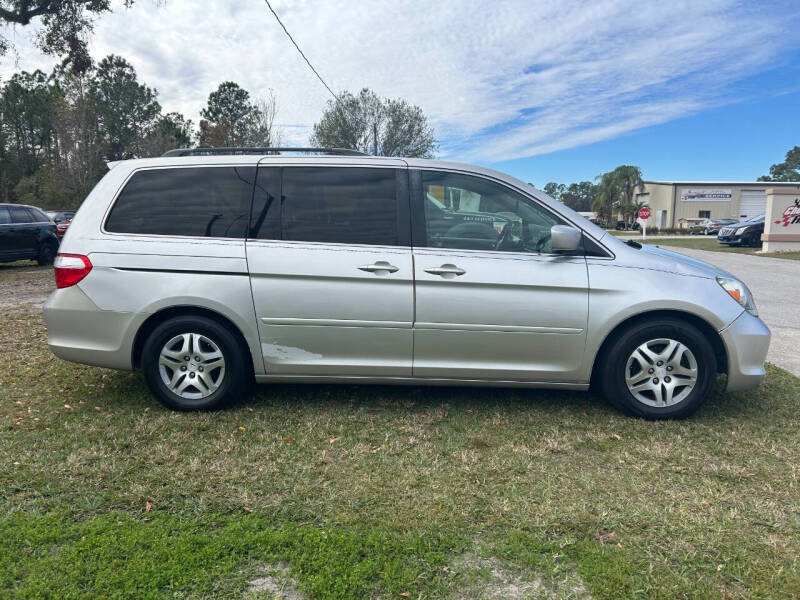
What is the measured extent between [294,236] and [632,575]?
2843 mm

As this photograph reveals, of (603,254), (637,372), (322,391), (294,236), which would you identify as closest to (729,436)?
(637,372)

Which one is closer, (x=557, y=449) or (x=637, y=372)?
(x=557, y=449)

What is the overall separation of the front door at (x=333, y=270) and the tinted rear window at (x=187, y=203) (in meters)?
0.13

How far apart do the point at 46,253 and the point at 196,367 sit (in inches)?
503

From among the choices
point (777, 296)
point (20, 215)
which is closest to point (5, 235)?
point (20, 215)

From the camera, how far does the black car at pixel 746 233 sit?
24.1m

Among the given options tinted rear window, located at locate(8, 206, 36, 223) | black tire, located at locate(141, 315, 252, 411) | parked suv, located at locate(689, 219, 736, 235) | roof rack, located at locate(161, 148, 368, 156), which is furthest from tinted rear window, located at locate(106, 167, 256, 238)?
parked suv, located at locate(689, 219, 736, 235)

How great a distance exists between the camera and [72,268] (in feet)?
13.1

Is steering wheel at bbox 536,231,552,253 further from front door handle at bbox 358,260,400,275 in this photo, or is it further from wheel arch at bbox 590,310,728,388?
front door handle at bbox 358,260,400,275

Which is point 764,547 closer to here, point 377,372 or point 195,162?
point 377,372

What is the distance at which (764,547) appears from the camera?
2.53m

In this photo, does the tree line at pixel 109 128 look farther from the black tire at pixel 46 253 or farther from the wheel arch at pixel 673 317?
the wheel arch at pixel 673 317

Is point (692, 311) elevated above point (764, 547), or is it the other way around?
point (692, 311)

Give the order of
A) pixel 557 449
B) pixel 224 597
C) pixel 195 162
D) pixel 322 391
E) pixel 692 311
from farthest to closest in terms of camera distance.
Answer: pixel 322 391 < pixel 195 162 < pixel 692 311 < pixel 557 449 < pixel 224 597
